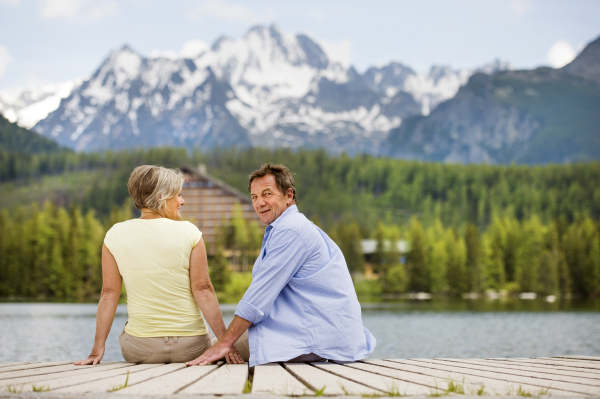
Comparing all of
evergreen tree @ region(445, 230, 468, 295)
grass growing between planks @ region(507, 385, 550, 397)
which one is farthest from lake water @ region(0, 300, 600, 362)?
evergreen tree @ region(445, 230, 468, 295)

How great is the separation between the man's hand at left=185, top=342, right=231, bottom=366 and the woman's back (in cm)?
45

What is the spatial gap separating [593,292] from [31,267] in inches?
2578

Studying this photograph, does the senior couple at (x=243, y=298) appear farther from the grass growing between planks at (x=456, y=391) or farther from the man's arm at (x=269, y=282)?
the grass growing between planks at (x=456, y=391)

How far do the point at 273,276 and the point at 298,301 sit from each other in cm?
31

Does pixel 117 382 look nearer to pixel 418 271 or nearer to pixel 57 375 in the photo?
pixel 57 375

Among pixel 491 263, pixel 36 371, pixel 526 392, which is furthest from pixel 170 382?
pixel 491 263

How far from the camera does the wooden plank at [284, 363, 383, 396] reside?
3.23 metres

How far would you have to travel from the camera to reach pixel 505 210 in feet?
484

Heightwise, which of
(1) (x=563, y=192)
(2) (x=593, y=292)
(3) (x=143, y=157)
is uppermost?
(3) (x=143, y=157)

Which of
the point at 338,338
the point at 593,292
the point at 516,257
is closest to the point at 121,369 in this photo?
the point at 338,338

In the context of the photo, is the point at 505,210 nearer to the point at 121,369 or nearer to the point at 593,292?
the point at 593,292

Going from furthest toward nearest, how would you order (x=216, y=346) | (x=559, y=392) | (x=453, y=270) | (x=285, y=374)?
(x=453, y=270)
(x=216, y=346)
(x=285, y=374)
(x=559, y=392)

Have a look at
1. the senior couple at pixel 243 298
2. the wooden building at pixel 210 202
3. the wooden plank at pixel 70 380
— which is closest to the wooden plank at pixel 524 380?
the senior couple at pixel 243 298

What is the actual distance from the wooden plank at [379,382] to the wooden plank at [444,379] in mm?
95
